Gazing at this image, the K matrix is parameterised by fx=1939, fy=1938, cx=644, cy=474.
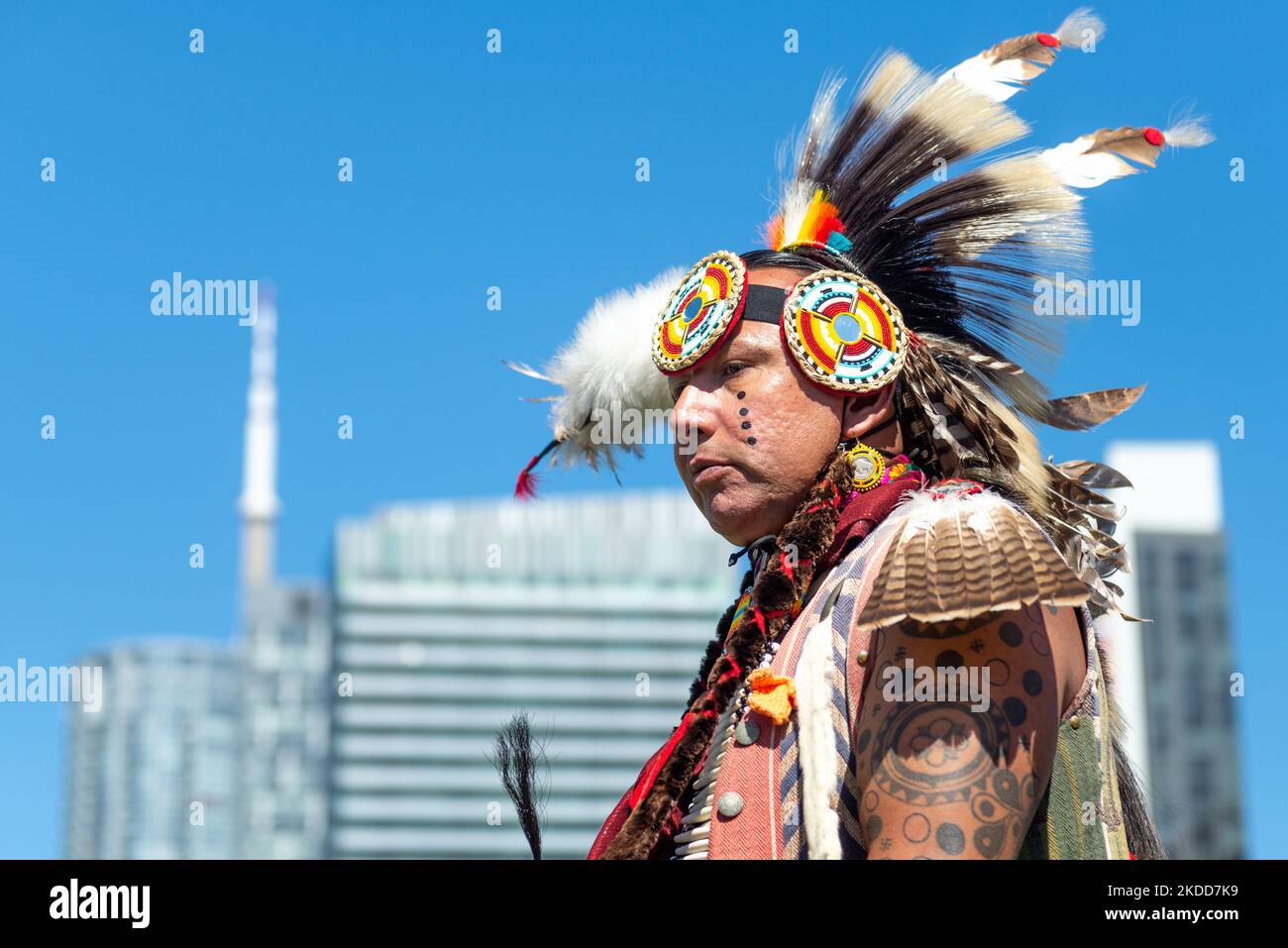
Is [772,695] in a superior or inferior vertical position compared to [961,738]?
superior

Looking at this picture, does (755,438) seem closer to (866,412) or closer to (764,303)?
(866,412)

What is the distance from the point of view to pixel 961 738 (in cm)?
495

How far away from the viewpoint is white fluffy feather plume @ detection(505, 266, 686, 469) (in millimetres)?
6879

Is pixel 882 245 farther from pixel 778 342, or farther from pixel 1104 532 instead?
pixel 1104 532

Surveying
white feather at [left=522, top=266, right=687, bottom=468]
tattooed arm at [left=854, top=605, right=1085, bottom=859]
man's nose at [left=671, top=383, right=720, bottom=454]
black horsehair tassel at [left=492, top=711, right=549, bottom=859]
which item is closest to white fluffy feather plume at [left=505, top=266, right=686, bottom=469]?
white feather at [left=522, top=266, right=687, bottom=468]

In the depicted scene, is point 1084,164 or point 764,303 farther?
point 1084,164

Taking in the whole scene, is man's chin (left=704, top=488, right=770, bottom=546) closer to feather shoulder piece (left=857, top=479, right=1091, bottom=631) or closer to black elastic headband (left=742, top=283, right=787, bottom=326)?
black elastic headband (left=742, top=283, right=787, bottom=326)

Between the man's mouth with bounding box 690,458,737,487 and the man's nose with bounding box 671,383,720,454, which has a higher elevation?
the man's nose with bounding box 671,383,720,454

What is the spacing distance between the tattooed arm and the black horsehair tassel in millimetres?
1218

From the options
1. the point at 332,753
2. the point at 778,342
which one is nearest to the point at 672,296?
the point at 778,342

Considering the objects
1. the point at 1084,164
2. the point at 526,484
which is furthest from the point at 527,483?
the point at 1084,164

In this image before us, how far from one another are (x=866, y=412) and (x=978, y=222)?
0.88 meters
